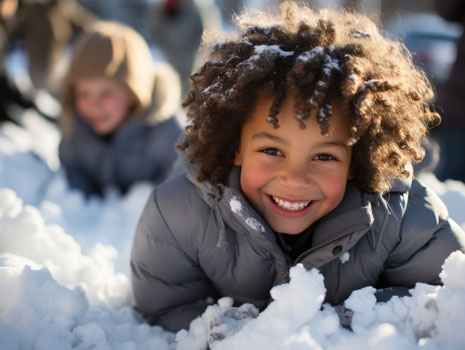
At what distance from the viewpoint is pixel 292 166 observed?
1363 mm

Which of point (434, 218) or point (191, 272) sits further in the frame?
point (191, 272)

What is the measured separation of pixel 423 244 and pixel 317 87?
0.66 metres

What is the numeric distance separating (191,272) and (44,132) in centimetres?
265

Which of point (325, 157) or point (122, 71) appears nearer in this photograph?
point (325, 157)

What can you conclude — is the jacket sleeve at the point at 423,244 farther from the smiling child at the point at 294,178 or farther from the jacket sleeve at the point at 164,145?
the jacket sleeve at the point at 164,145

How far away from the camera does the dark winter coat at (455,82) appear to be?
2725mm

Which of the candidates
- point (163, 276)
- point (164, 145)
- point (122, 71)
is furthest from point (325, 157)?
point (122, 71)

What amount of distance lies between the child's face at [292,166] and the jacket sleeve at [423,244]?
0.88ft

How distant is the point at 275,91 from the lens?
133cm

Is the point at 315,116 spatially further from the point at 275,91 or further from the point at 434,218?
the point at 434,218

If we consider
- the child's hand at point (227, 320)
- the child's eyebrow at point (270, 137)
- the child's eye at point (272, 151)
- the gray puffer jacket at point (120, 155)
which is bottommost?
the gray puffer jacket at point (120, 155)

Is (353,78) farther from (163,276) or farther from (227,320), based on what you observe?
(163,276)

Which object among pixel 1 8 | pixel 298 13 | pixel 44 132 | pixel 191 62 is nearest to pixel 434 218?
pixel 298 13

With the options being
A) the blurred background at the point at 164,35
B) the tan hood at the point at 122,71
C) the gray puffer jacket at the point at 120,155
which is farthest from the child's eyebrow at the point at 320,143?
the tan hood at the point at 122,71
